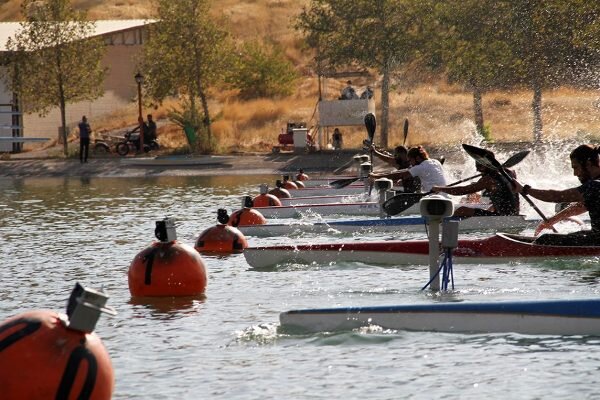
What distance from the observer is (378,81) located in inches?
2682

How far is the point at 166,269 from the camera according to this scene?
1494cm

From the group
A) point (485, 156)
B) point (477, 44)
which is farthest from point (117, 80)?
point (485, 156)

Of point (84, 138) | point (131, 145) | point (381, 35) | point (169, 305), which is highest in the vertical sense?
point (381, 35)

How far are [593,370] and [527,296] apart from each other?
373cm

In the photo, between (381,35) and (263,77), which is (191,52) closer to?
(381,35)

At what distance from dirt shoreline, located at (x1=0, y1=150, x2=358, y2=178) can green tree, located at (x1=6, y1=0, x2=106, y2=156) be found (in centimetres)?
340

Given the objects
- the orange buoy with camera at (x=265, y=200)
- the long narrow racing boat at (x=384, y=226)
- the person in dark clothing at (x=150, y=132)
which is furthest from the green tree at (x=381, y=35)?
the long narrow racing boat at (x=384, y=226)

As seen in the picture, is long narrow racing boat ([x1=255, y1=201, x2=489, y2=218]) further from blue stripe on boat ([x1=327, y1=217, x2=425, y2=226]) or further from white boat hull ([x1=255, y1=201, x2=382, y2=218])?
blue stripe on boat ([x1=327, y1=217, x2=425, y2=226])

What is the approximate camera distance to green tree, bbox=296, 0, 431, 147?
4841cm

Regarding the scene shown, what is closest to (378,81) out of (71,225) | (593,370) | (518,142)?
(518,142)

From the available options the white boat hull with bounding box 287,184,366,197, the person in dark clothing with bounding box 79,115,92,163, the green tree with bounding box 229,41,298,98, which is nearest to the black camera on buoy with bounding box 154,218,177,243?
the white boat hull with bounding box 287,184,366,197

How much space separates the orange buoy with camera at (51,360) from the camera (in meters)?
8.45

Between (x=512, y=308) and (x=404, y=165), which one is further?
(x=404, y=165)

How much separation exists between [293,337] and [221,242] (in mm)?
7873
